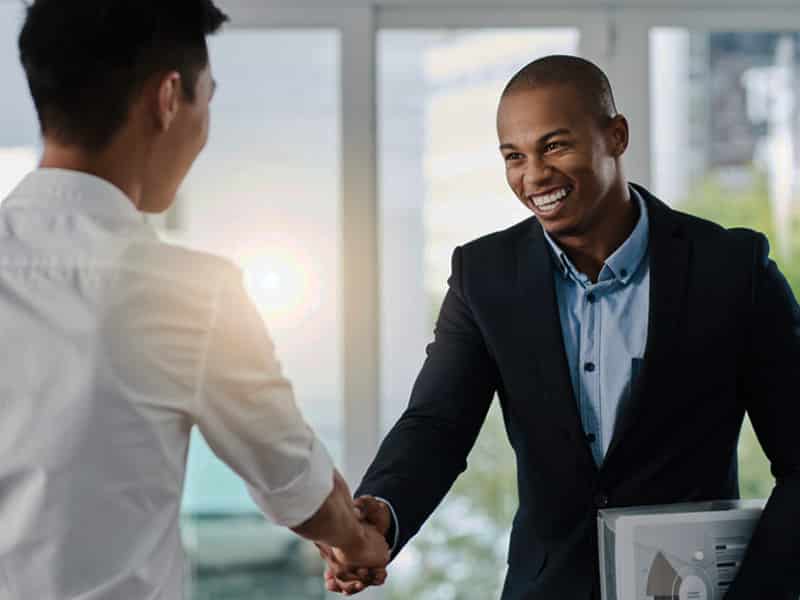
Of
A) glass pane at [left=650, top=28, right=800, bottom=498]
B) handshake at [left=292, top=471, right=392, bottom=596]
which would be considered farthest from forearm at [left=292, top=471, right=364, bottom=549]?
glass pane at [left=650, top=28, right=800, bottom=498]

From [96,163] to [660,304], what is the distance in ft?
3.34

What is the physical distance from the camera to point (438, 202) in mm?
3867

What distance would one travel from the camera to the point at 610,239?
6.78 feet

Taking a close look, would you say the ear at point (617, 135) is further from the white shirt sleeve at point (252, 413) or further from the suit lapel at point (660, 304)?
the white shirt sleeve at point (252, 413)

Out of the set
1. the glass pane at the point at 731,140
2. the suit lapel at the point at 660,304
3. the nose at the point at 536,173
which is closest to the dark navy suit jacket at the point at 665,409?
the suit lapel at the point at 660,304

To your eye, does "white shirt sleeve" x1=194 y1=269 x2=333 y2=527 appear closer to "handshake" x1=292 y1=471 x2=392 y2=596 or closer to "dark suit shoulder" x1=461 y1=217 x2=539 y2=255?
"handshake" x1=292 y1=471 x2=392 y2=596

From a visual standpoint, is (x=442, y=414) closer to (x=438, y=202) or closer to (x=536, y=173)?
(x=536, y=173)

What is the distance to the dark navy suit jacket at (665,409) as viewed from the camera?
1914mm

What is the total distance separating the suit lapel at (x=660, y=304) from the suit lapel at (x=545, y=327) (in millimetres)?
81

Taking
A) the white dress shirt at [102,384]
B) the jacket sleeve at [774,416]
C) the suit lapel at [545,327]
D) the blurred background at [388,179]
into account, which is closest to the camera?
the white dress shirt at [102,384]

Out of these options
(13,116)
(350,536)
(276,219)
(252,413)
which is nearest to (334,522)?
(350,536)

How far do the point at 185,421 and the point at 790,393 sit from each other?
1.08 metres

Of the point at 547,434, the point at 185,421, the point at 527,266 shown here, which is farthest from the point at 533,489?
the point at 185,421

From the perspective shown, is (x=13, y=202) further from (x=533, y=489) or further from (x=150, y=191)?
(x=533, y=489)
